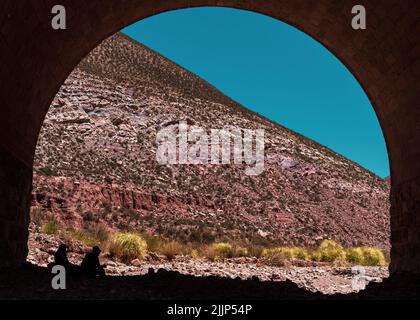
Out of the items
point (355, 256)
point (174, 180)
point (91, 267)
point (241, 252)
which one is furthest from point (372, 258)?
point (174, 180)

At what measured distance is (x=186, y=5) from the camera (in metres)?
11.6

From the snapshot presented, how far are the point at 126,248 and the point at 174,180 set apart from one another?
2715 centimetres

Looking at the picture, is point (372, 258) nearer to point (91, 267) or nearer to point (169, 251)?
point (169, 251)

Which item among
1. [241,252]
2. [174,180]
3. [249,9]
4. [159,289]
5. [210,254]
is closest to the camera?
[159,289]

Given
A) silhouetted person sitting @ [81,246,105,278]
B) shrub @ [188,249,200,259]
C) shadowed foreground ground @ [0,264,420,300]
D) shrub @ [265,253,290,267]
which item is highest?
shrub @ [188,249,200,259]

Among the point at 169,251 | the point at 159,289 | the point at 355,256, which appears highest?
the point at 169,251

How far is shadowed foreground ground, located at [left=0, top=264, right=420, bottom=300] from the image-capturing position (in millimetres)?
7406

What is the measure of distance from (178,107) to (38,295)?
5054cm

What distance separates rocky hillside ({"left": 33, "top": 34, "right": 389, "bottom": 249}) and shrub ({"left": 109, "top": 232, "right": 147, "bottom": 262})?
14.2m

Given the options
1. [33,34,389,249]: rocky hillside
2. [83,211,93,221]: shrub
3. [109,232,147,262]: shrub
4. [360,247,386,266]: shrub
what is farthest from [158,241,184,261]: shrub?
[83,211,93,221]: shrub

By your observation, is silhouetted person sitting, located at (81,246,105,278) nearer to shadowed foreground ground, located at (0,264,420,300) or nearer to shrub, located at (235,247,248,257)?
shadowed foreground ground, located at (0,264,420,300)

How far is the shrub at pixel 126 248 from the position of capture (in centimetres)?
1905

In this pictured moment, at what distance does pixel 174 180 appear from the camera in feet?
152
